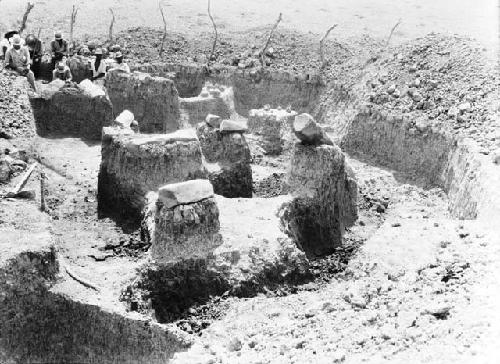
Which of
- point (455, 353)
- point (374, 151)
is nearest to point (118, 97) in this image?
point (374, 151)

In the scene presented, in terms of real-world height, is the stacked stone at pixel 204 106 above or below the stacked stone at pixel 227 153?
below

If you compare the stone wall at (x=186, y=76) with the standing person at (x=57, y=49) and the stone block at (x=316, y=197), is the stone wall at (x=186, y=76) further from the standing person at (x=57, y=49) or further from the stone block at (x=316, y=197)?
the stone block at (x=316, y=197)

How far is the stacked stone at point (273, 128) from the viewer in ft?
61.8

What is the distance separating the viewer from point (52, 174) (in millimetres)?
15867

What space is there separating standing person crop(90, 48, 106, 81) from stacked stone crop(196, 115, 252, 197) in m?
6.07

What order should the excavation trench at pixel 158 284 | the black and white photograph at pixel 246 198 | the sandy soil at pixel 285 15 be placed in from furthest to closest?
1. the sandy soil at pixel 285 15
2. the excavation trench at pixel 158 284
3. the black and white photograph at pixel 246 198

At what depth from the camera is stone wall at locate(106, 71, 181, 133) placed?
19688mm

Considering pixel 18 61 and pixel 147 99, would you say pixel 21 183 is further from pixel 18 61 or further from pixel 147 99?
pixel 147 99

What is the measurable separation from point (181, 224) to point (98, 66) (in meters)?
11.0

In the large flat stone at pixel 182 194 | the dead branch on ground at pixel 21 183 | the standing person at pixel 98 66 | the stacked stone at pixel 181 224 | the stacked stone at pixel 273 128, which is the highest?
the large flat stone at pixel 182 194

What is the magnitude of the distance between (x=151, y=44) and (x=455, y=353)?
57.8ft

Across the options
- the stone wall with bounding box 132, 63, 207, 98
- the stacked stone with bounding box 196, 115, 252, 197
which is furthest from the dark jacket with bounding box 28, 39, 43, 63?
the stacked stone with bounding box 196, 115, 252, 197

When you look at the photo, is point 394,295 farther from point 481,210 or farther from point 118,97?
point 118,97

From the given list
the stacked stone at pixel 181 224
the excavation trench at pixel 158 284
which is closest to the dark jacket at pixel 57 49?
the excavation trench at pixel 158 284
